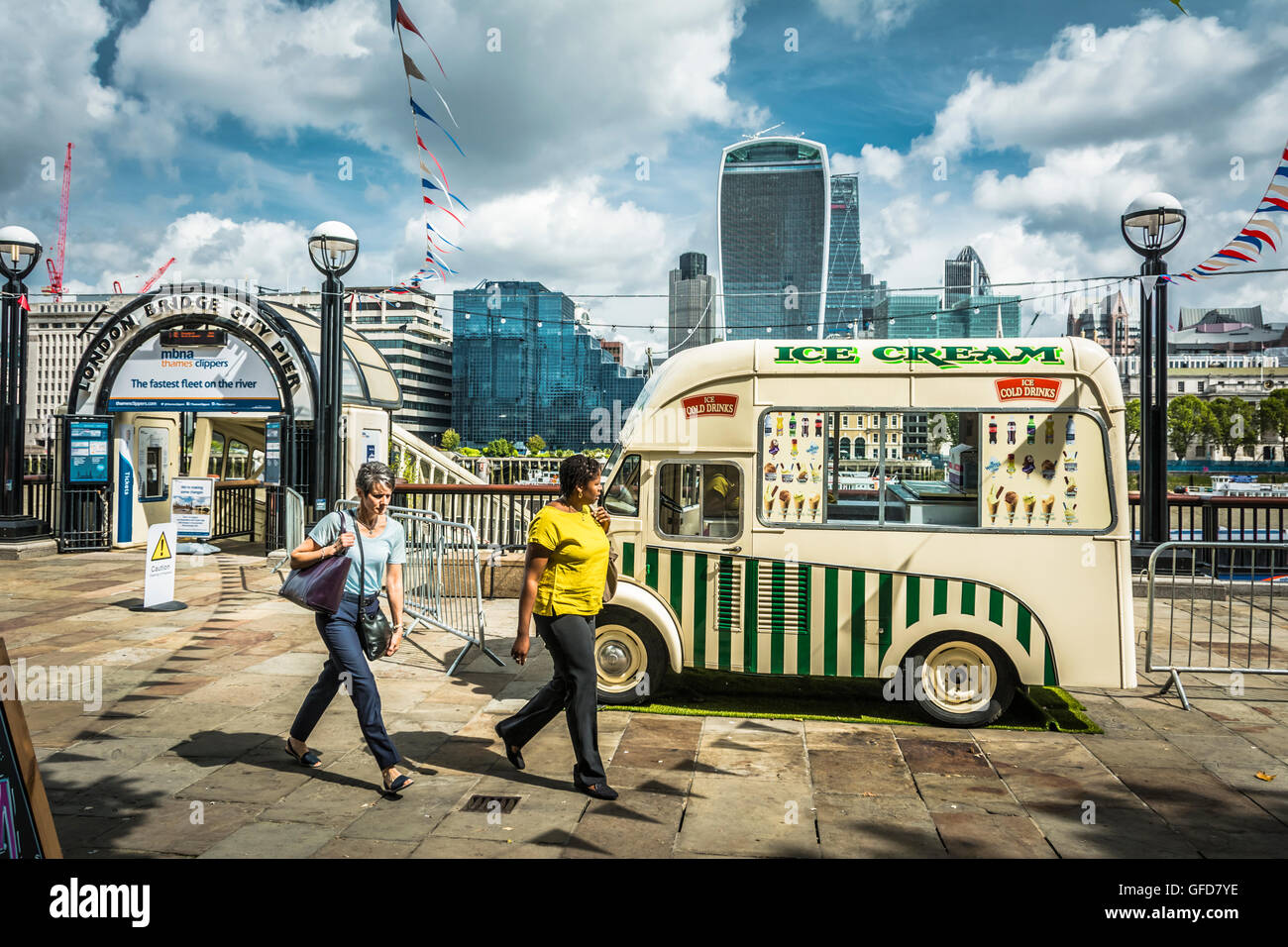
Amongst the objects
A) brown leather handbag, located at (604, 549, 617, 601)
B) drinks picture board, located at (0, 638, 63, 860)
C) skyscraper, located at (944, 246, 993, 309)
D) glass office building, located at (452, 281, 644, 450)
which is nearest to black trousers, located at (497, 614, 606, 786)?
brown leather handbag, located at (604, 549, 617, 601)

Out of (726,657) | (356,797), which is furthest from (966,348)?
(356,797)

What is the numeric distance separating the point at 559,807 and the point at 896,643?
2.80 m

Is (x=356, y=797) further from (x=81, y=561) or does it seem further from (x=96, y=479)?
(x=96, y=479)

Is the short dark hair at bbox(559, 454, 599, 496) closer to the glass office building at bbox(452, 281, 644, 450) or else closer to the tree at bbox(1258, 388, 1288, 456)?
the tree at bbox(1258, 388, 1288, 456)

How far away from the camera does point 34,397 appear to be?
149000 millimetres

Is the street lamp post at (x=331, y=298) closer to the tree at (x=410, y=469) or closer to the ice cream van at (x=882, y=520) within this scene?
the ice cream van at (x=882, y=520)

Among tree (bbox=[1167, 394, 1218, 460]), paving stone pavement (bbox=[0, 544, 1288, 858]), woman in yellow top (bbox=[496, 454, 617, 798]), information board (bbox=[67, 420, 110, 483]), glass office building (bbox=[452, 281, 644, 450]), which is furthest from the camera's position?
glass office building (bbox=[452, 281, 644, 450])

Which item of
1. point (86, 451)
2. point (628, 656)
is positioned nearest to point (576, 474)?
point (628, 656)

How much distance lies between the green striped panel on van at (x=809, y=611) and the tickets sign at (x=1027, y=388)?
136cm

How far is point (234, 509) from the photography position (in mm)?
17641

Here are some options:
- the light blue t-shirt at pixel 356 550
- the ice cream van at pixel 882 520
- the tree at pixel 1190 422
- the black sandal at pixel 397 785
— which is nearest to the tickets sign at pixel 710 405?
the ice cream van at pixel 882 520

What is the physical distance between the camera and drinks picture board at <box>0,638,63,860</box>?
3020 millimetres

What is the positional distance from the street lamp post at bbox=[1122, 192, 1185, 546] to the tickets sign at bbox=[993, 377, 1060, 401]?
18.9ft

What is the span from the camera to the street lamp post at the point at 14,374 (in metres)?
14.5
